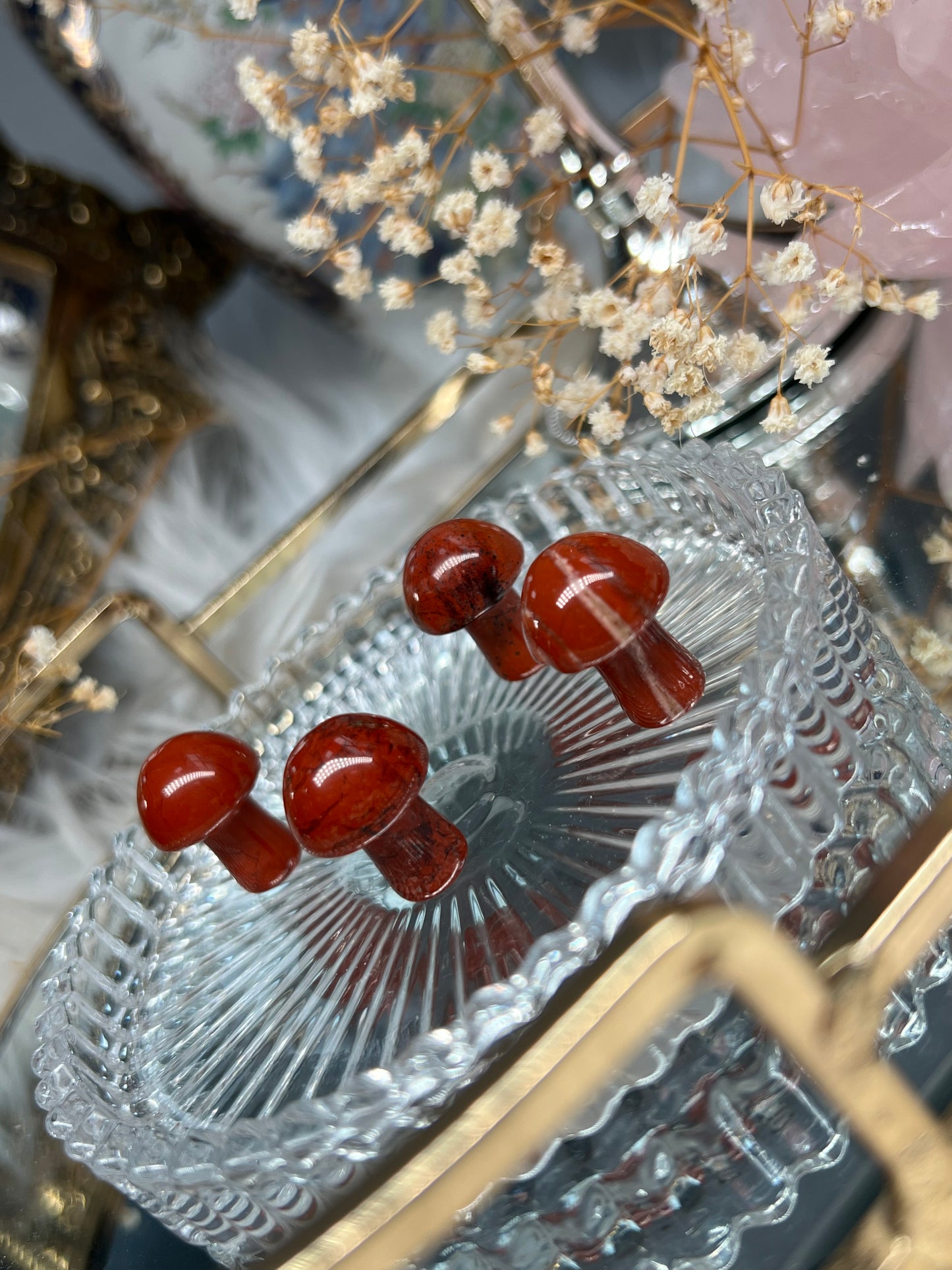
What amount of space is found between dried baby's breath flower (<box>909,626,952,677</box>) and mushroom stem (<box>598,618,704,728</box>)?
0.31 ft

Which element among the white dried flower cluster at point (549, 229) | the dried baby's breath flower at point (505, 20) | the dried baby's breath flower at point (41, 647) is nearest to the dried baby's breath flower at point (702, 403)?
the white dried flower cluster at point (549, 229)

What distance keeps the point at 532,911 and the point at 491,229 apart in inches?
9.7

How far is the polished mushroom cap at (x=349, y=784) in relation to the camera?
0.27 meters

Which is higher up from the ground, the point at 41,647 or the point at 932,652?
the point at 41,647

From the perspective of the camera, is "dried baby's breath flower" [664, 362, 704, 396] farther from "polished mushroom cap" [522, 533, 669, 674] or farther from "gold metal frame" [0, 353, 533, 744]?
"gold metal frame" [0, 353, 533, 744]

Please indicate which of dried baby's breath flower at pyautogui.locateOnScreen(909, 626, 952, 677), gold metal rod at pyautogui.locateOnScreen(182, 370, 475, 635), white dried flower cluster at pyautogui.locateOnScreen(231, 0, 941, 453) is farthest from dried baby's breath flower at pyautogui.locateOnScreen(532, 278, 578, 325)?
dried baby's breath flower at pyautogui.locateOnScreen(909, 626, 952, 677)

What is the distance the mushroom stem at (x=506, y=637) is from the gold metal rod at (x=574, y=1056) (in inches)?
6.7

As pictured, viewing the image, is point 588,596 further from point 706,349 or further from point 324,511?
point 324,511

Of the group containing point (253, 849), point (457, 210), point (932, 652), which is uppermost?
point (457, 210)

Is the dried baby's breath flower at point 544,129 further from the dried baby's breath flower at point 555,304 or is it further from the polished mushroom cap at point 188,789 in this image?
the polished mushroom cap at point 188,789

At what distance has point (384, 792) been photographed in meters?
0.27

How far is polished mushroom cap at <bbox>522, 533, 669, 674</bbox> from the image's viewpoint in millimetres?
265

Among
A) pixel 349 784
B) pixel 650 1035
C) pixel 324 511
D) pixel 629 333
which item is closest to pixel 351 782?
pixel 349 784

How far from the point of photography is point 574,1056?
18cm
